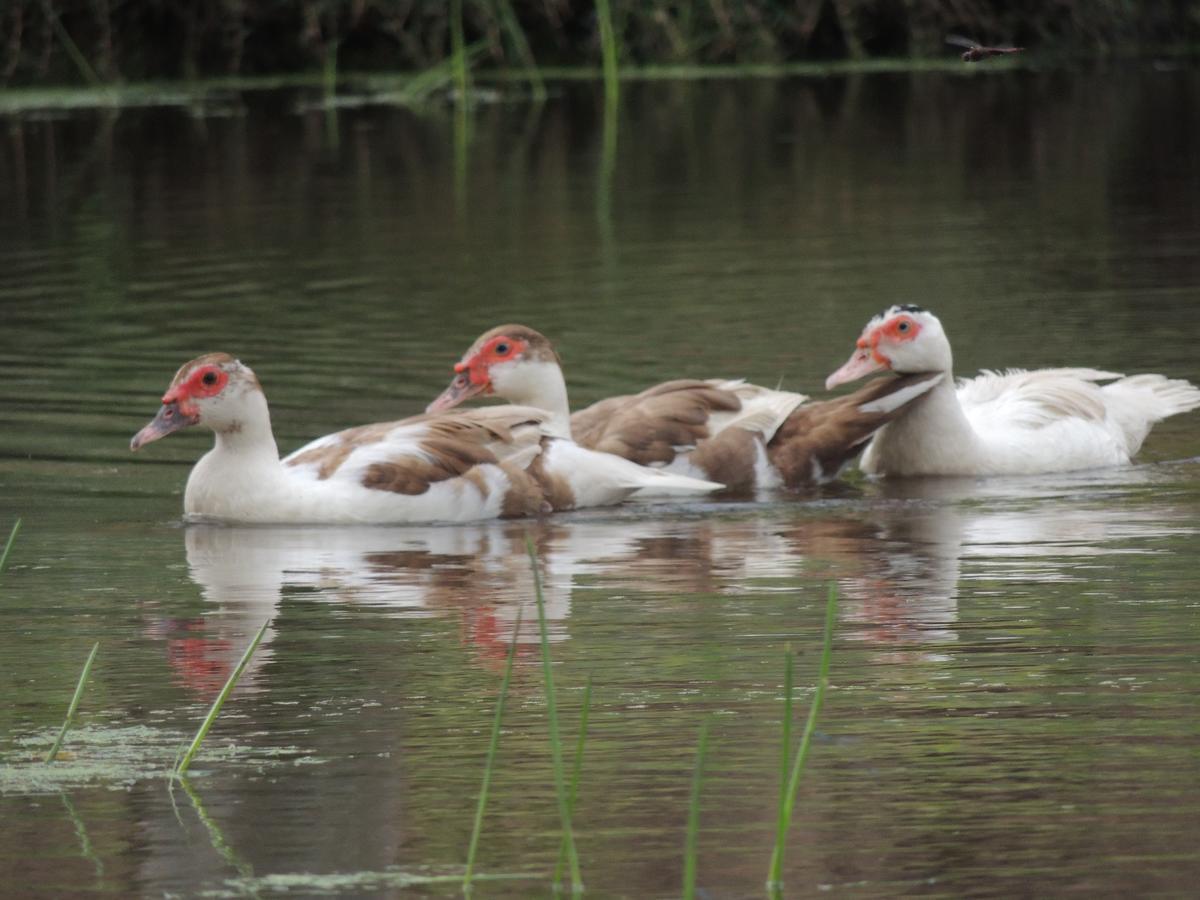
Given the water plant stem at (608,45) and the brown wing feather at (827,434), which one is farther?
the water plant stem at (608,45)

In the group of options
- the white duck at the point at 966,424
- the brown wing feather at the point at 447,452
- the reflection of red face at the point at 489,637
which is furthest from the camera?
the white duck at the point at 966,424

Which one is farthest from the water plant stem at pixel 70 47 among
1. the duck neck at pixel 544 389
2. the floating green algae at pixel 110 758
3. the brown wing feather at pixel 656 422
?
the floating green algae at pixel 110 758

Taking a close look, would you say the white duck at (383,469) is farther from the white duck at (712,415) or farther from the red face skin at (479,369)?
the red face skin at (479,369)

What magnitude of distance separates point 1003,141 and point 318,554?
57.8ft

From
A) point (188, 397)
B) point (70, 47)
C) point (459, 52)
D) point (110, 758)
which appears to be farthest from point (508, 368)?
point (70, 47)

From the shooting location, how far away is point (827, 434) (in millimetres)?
10914

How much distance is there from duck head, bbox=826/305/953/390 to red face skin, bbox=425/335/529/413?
4.55 ft

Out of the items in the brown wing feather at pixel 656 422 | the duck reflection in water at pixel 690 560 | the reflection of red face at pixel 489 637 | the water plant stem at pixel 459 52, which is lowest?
the duck reflection in water at pixel 690 560

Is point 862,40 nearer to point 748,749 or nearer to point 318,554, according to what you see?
point 318,554

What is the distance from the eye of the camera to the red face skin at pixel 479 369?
10914mm

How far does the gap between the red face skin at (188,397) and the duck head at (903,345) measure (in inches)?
104

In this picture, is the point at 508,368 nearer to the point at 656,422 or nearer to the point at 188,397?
the point at 656,422

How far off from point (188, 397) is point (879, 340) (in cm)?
292

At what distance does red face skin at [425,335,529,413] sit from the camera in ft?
35.8
